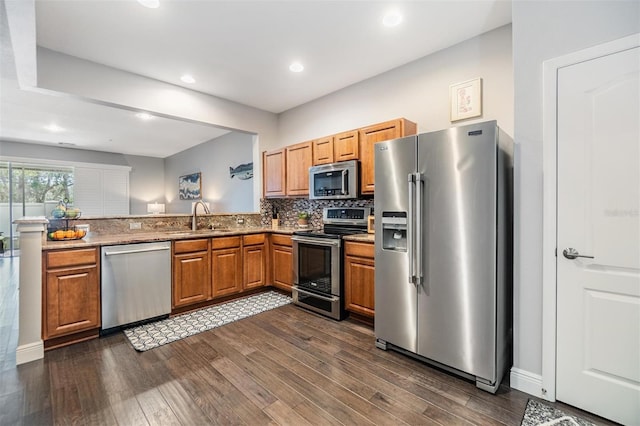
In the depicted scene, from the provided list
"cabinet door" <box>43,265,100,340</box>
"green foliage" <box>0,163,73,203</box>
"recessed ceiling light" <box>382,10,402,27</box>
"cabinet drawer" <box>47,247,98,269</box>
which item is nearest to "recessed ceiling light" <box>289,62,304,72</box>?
"recessed ceiling light" <box>382,10,402,27</box>

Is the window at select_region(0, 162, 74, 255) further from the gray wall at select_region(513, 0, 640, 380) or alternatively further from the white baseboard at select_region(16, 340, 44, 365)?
the gray wall at select_region(513, 0, 640, 380)

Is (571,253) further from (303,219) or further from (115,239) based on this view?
(115,239)

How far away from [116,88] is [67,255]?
1944 mm

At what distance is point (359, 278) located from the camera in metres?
3.05

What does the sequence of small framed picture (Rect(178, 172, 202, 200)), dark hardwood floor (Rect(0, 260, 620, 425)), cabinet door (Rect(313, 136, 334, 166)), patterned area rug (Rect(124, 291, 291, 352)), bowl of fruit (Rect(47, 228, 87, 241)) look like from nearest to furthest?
dark hardwood floor (Rect(0, 260, 620, 425))
patterned area rug (Rect(124, 291, 291, 352))
bowl of fruit (Rect(47, 228, 87, 241))
cabinet door (Rect(313, 136, 334, 166))
small framed picture (Rect(178, 172, 202, 200))

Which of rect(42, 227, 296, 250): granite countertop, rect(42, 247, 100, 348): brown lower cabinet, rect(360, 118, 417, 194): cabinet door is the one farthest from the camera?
rect(360, 118, 417, 194): cabinet door

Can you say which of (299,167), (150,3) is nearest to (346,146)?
(299,167)

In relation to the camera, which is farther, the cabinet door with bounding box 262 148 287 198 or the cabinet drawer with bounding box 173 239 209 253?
the cabinet door with bounding box 262 148 287 198

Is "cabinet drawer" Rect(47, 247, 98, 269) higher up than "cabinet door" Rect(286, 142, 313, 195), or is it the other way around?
"cabinet door" Rect(286, 142, 313, 195)

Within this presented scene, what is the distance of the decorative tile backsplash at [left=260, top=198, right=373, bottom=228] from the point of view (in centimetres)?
432

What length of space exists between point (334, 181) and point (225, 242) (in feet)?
5.33

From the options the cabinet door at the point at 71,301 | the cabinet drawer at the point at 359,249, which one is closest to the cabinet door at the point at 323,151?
the cabinet drawer at the point at 359,249

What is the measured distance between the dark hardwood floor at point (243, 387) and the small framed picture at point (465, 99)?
2.36 meters

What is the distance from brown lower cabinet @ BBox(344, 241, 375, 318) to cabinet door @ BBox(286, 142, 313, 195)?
53.1 inches
